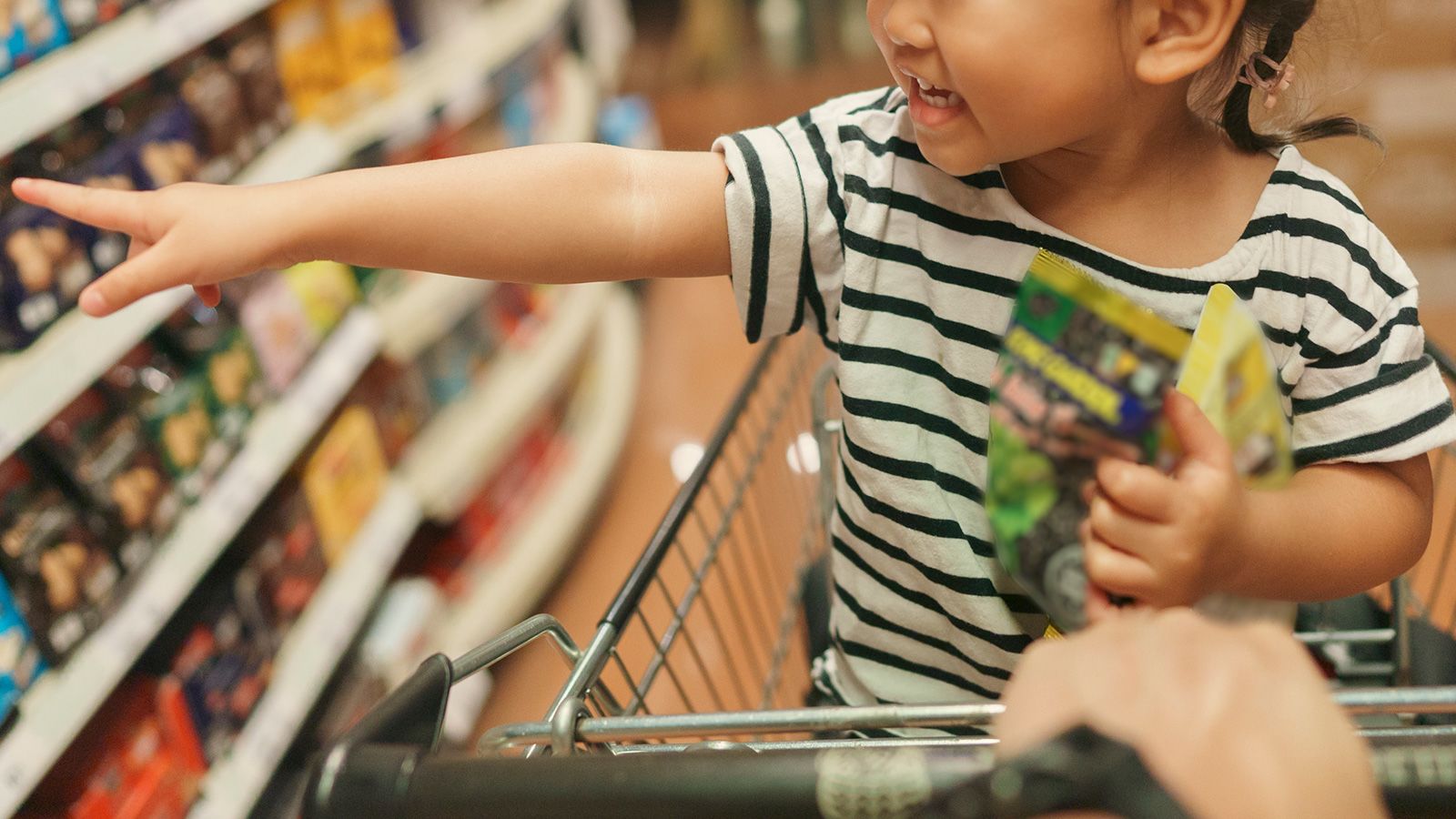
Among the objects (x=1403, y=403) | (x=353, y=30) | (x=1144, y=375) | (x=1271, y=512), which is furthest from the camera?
(x=353, y=30)

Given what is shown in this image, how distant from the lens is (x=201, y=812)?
1.47 metres

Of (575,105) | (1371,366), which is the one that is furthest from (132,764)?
(575,105)

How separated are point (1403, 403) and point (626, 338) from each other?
2231 mm

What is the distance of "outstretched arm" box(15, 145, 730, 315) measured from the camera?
2.28 feet

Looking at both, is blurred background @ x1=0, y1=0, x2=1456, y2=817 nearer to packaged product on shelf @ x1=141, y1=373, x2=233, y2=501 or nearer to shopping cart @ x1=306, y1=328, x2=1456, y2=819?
packaged product on shelf @ x1=141, y1=373, x2=233, y2=501

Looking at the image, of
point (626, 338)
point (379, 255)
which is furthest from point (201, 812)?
point (626, 338)

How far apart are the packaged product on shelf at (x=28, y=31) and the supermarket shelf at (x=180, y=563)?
0.55 metres

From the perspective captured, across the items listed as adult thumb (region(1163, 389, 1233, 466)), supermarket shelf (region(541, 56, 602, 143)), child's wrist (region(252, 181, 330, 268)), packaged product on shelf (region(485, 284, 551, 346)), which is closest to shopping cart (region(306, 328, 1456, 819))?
adult thumb (region(1163, 389, 1233, 466))

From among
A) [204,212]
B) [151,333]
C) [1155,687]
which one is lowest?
[1155,687]

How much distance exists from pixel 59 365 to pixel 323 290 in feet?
1.83

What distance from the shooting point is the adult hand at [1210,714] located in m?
0.40

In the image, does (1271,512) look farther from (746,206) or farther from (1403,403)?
(746,206)

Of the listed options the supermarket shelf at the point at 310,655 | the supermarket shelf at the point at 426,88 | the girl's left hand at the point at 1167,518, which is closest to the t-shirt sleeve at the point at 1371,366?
the girl's left hand at the point at 1167,518

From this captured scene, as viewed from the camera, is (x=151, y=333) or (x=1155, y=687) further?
(x=151, y=333)
